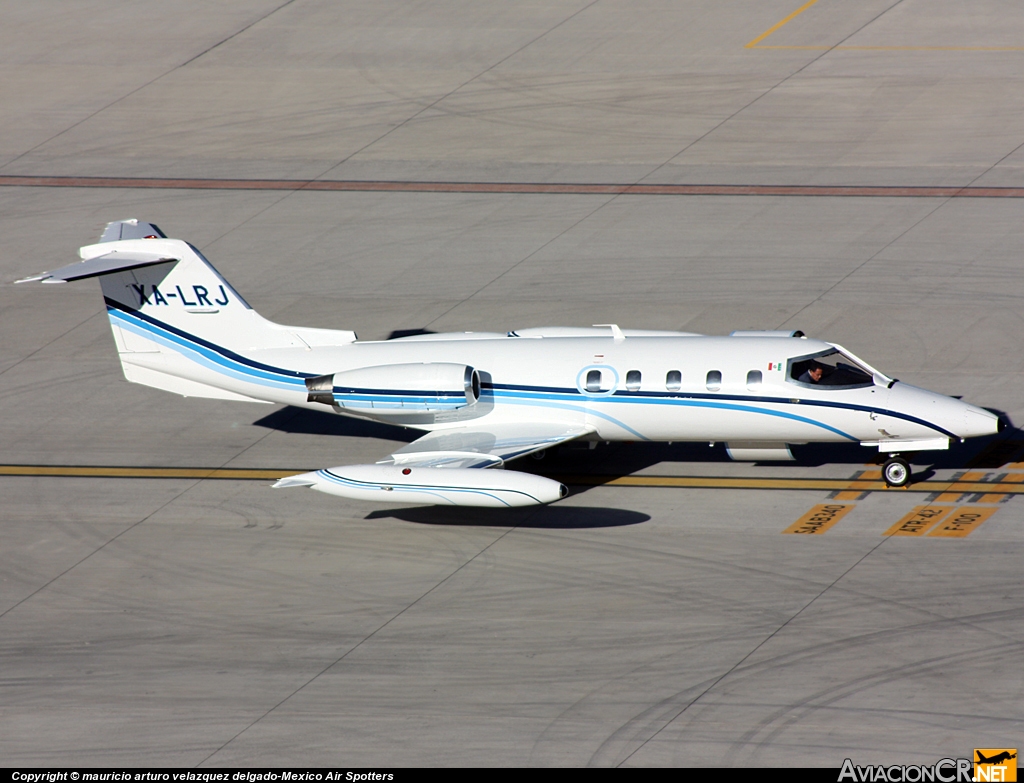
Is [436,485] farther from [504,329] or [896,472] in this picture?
[504,329]

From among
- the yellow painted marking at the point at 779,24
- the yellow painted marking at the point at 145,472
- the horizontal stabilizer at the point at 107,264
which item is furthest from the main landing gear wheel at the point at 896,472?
the yellow painted marking at the point at 779,24

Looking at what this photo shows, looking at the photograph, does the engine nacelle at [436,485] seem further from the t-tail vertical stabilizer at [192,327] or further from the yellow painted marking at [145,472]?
the t-tail vertical stabilizer at [192,327]

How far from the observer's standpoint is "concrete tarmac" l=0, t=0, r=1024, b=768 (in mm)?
18250

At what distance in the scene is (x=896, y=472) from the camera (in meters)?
23.5

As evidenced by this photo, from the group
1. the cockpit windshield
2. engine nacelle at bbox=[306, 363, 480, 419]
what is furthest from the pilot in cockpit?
engine nacelle at bbox=[306, 363, 480, 419]

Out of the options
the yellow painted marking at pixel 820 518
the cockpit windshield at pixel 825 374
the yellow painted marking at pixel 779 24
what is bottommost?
the yellow painted marking at pixel 820 518

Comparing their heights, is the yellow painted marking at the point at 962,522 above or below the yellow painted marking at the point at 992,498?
below

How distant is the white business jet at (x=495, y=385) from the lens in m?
23.0

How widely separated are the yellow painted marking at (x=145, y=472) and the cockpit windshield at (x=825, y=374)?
9.52 m

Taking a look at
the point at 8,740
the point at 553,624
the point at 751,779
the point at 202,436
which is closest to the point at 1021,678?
the point at 751,779

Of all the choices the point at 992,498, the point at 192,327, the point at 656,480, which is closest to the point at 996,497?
the point at 992,498

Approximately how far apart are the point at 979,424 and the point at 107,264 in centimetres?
1601

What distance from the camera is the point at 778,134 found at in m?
39.8

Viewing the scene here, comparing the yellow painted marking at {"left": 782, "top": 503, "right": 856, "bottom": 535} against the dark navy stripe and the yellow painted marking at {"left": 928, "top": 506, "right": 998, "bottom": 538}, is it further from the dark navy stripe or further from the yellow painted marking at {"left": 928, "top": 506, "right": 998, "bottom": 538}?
the dark navy stripe
